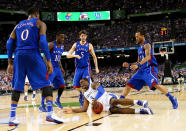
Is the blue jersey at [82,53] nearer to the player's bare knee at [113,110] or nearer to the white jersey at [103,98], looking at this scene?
the white jersey at [103,98]

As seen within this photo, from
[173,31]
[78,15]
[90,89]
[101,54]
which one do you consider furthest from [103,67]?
[90,89]

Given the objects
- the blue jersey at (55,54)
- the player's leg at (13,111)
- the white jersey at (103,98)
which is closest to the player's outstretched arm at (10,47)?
the player's leg at (13,111)

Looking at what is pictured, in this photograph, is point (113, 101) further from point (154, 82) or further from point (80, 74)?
point (80, 74)

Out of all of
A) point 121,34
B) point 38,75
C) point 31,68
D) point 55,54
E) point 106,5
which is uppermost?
point 106,5

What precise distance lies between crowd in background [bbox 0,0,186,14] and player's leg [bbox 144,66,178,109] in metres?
28.2

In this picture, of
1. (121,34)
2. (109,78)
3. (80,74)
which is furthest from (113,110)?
(121,34)

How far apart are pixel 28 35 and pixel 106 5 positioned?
1311 inches

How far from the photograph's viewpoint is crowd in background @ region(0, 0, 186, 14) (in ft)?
105

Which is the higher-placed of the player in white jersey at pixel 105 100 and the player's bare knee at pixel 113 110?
the player in white jersey at pixel 105 100

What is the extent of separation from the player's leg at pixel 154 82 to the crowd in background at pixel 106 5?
28199 mm

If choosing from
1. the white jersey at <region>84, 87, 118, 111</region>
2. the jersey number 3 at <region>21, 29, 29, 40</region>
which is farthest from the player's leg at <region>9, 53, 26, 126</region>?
the white jersey at <region>84, 87, 118, 111</region>

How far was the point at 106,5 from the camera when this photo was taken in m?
36.0

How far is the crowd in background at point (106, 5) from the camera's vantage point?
32125mm

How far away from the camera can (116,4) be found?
119ft
